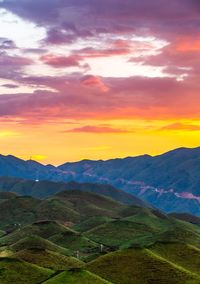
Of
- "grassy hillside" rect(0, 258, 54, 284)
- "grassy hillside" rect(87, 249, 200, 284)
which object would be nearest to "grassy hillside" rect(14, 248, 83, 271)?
"grassy hillside" rect(87, 249, 200, 284)

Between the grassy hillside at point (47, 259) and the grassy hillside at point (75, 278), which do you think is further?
the grassy hillside at point (47, 259)

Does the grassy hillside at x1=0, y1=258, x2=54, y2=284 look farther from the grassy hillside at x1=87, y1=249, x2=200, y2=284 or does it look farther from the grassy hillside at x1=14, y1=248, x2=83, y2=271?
the grassy hillside at x1=14, y1=248, x2=83, y2=271

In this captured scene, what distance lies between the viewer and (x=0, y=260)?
6634 inches

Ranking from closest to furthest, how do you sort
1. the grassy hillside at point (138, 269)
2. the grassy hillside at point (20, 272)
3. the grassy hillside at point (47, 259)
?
the grassy hillside at point (20, 272), the grassy hillside at point (138, 269), the grassy hillside at point (47, 259)

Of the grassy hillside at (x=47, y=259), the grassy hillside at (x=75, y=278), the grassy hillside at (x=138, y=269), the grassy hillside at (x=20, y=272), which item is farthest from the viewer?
the grassy hillside at (x=47, y=259)

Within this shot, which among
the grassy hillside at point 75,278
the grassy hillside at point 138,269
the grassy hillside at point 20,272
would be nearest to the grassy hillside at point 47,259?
the grassy hillside at point 138,269

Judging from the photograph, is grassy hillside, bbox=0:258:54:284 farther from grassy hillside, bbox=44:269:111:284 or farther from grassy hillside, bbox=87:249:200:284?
grassy hillside, bbox=87:249:200:284

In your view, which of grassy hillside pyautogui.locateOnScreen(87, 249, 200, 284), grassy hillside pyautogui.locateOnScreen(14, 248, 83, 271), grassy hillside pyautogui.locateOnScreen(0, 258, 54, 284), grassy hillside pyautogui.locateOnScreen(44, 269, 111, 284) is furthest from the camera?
grassy hillside pyautogui.locateOnScreen(14, 248, 83, 271)

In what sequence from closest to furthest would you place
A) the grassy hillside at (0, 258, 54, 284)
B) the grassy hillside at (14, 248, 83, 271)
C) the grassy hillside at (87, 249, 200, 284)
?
Result: the grassy hillside at (0, 258, 54, 284)
the grassy hillside at (87, 249, 200, 284)
the grassy hillside at (14, 248, 83, 271)

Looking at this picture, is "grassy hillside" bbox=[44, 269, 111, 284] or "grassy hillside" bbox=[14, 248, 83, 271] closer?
"grassy hillside" bbox=[44, 269, 111, 284]

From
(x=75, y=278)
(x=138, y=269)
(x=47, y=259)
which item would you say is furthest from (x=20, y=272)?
(x=138, y=269)

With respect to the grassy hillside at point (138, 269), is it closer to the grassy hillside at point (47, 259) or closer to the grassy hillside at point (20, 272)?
the grassy hillside at point (20, 272)

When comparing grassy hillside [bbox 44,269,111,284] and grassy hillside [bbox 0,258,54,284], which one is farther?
grassy hillside [bbox 0,258,54,284]

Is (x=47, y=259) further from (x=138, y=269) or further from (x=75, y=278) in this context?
(x=75, y=278)
